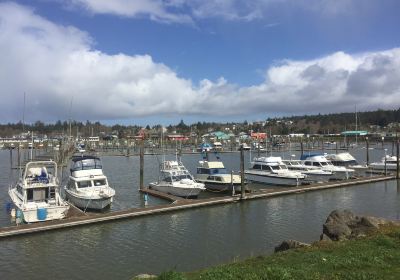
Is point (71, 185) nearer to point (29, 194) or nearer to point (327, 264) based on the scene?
point (29, 194)

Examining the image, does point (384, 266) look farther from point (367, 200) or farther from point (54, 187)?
point (367, 200)

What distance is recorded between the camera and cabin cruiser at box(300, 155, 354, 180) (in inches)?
2143

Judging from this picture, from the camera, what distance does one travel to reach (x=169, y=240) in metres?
26.4

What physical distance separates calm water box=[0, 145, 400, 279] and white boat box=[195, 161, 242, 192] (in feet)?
18.1

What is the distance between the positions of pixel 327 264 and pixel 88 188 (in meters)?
25.8

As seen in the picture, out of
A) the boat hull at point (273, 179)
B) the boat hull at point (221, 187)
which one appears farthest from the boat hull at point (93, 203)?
the boat hull at point (273, 179)

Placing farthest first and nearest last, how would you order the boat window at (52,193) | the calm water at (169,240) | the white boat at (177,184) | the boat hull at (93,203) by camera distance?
the white boat at (177,184) < the boat hull at (93,203) < the boat window at (52,193) < the calm water at (169,240)

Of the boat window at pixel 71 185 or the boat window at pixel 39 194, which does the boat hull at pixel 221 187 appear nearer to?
the boat window at pixel 71 185

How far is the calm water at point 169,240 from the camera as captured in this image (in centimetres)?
2177

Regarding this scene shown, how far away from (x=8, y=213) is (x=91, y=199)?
714 centimetres

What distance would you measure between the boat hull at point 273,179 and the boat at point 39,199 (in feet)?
87.4

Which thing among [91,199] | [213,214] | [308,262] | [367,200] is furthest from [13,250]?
[367,200]

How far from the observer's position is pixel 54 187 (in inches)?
1253

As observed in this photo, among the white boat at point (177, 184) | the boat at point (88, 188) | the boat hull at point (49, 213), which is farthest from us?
the white boat at point (177, 184)
